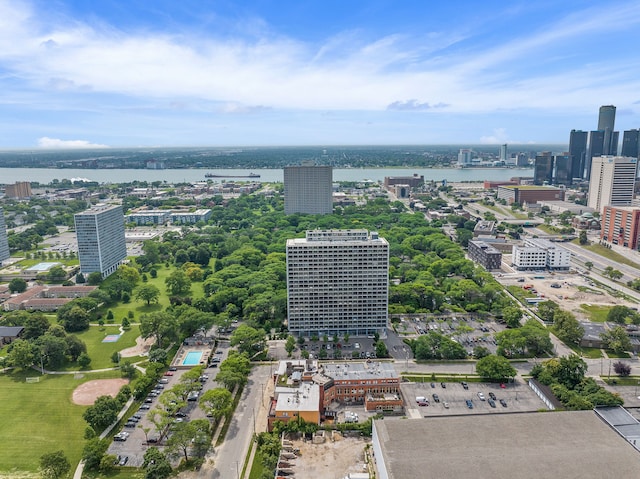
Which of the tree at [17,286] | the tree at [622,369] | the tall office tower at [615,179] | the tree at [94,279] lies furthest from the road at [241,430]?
the tall office tower at [615,179]

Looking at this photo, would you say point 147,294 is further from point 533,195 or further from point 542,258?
point 533,195

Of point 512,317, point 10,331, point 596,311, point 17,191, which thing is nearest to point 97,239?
point 10,331

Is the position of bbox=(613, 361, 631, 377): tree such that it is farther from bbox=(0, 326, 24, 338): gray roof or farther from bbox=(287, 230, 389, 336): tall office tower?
bbox=(0, 326, 24, 338): gray roof

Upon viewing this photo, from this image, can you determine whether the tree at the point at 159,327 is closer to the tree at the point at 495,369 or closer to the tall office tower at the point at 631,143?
the tree at the point at 495,369

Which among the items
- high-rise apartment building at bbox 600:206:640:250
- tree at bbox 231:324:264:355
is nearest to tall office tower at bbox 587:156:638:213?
high-rise apartment building at bbox 600:206:640:250

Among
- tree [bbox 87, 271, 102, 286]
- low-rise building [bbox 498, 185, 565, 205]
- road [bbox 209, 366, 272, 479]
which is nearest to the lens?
road [bbox 209, 366, 272, 479]
